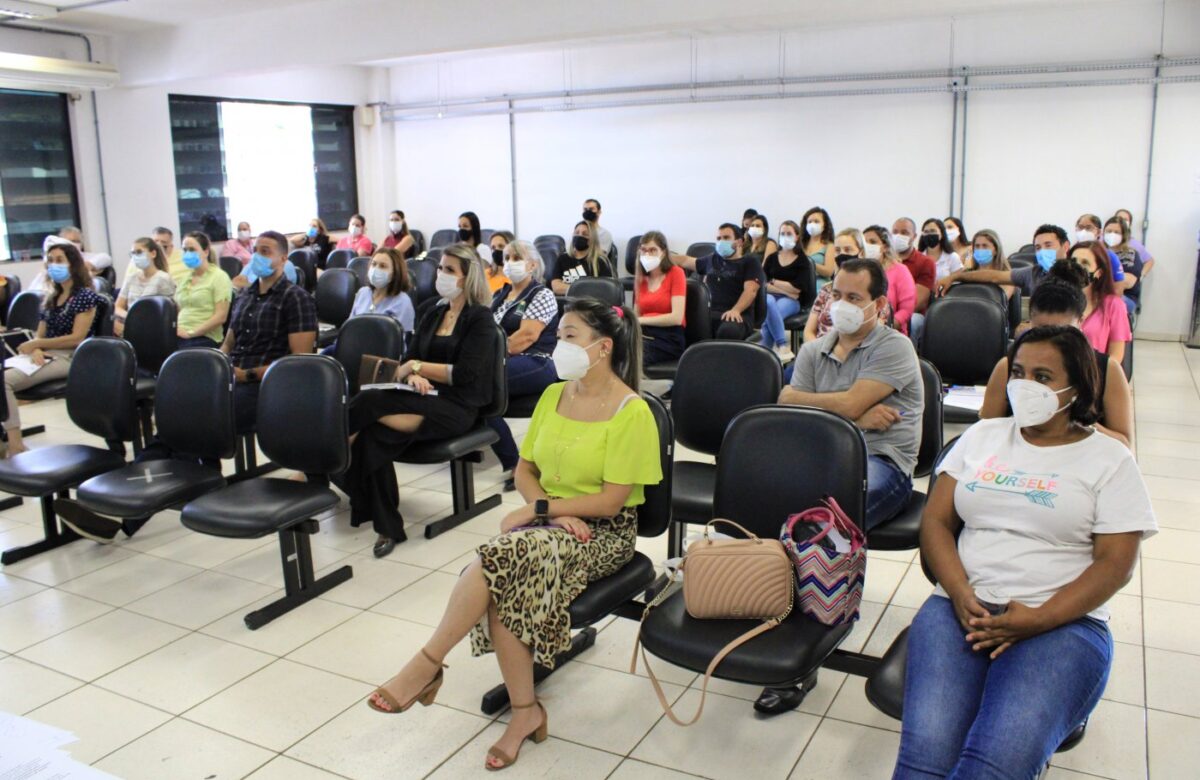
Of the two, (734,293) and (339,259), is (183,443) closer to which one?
(734,293)

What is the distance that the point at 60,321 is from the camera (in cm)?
568

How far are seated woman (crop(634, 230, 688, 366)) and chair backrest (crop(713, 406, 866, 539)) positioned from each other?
284 cm

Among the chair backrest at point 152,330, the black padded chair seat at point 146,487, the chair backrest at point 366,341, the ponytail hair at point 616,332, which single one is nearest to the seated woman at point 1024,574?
the ponytail hair at point 616,332

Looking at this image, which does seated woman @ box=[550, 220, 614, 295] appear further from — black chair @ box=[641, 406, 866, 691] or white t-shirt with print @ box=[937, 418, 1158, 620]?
white t-shirt with print @ box=[937, 418, 1158, 620]

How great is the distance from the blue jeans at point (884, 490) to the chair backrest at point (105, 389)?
9.88 ft

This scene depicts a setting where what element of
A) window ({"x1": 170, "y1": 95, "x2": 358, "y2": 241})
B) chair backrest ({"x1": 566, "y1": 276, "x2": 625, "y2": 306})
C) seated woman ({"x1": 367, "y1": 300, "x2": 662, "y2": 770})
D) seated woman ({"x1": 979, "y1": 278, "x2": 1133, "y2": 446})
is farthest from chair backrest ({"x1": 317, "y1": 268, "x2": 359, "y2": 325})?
seated woman ({"x1": 979, "y1": 278, "x2": 1133, "y2": 446})

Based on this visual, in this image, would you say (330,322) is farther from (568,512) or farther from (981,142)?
(981,142)

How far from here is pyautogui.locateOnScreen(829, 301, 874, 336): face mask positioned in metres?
3.18

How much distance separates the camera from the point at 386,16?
8117mm

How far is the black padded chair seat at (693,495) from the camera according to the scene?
316cm

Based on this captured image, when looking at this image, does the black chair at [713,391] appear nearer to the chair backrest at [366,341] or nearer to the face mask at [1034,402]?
the face mask at [1034,402]

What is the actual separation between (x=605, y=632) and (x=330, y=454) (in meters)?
1.23

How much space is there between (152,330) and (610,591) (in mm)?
3947

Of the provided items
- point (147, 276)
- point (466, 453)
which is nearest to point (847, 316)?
point (466, 453)
